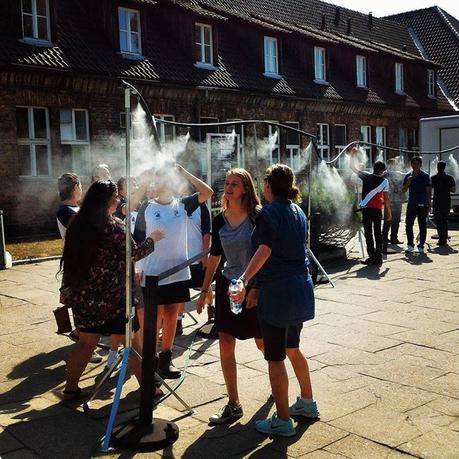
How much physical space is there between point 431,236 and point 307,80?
14.1m

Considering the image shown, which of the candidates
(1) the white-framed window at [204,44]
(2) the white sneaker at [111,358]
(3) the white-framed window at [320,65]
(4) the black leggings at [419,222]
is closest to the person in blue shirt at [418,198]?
(4) the black leggings at [419,222]

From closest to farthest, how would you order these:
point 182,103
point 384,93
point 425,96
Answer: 1. point 182,103
2. point 384,93
3. point 425,96

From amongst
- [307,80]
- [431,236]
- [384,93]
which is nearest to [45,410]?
[431,236]

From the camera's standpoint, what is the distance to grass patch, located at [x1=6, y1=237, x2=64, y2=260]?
14.1 m

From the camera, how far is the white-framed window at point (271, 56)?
1045 inches

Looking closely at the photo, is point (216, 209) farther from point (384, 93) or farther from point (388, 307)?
point (384, 93)

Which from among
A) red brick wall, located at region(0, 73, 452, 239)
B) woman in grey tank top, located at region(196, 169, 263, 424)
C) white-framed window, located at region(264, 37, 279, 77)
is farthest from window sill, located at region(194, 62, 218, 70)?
woman in grey tank top, located at region(196, 169, 263, 424)

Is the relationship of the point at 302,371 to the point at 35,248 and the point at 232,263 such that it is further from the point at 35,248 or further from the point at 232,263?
the point at 35,248

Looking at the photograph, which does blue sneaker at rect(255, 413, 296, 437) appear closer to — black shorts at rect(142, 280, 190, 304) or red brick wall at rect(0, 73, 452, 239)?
black shorts at rect(142, 280, 190, 304)

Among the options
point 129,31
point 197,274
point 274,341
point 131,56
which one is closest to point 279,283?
point 274,341

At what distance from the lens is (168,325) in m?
5.99

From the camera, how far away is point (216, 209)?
36.8 feet

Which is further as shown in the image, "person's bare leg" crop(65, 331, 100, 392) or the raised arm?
the raised arm

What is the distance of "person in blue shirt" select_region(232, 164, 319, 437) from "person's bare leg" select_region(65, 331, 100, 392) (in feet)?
4.51
